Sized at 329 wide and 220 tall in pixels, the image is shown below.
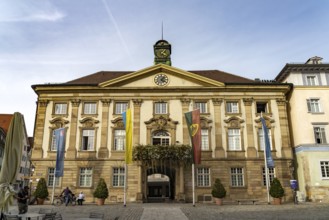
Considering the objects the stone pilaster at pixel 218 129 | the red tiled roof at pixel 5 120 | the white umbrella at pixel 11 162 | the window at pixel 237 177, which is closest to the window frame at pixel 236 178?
the window at pixel 237 177

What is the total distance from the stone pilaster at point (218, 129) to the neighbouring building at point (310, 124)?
7.88 m

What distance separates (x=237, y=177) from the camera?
29641 mm

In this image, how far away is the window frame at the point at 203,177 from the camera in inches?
1155

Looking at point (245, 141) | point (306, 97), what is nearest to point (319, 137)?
point (306, 97)

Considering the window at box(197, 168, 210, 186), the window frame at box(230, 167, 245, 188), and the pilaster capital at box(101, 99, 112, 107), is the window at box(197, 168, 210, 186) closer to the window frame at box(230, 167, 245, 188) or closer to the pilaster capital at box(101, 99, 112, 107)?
the window frame at box(230, 167, 245, 188)

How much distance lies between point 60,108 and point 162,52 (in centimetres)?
1410

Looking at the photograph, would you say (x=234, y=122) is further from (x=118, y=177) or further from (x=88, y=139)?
(x=88, y=139)

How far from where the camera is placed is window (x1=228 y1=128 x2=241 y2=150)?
30.5m

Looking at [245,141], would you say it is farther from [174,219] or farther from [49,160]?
[49,160]

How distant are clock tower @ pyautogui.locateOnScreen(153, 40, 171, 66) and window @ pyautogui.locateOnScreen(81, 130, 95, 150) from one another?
12.3 metres

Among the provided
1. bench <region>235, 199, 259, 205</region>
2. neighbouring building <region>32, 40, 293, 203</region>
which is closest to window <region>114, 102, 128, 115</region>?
neighbouring building <region>32, 40, 293, 203</region>

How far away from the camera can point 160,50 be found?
37.6 m

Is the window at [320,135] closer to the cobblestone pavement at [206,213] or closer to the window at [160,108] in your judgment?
the cobblestone pavement at [206,213]

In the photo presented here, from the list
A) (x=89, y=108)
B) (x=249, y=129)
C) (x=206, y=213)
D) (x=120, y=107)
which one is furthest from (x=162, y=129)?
(x=206, y=213)
